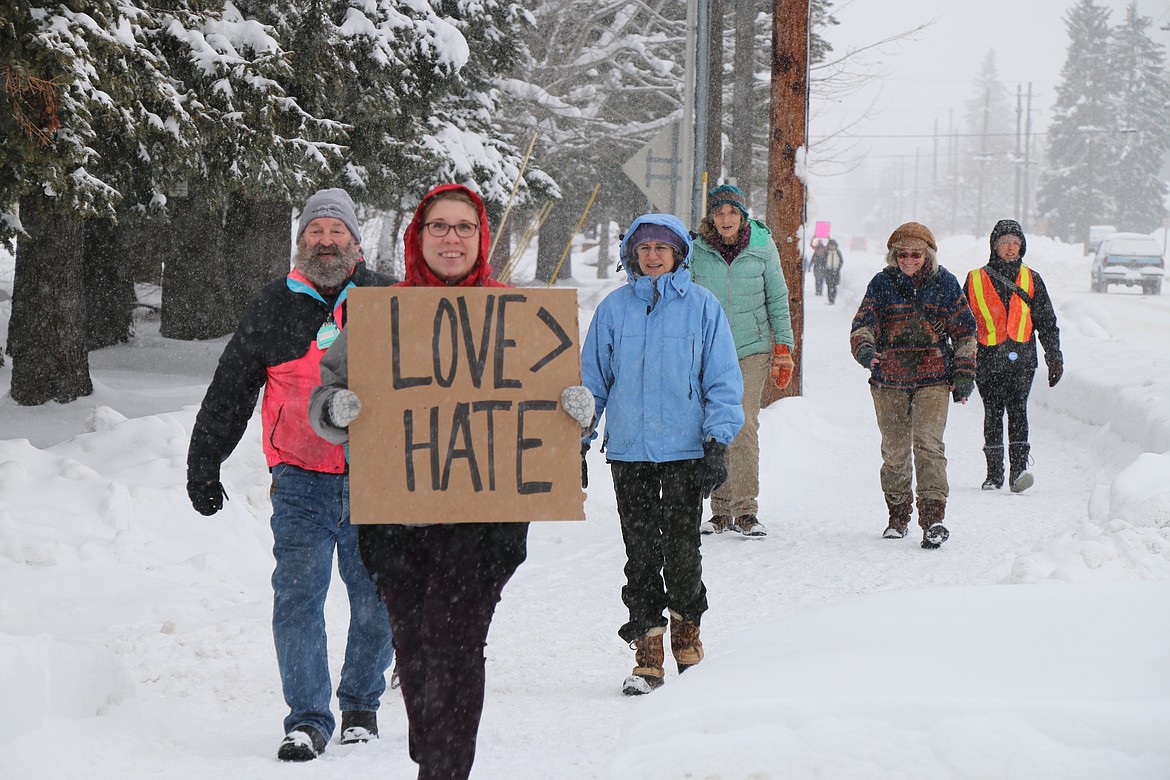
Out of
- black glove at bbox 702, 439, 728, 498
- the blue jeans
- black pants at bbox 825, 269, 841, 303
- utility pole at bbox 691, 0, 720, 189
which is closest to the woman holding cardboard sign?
the blue jeans

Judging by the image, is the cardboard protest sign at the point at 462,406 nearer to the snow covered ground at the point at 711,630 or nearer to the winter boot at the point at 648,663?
the snow covered ground at the point at 711,630

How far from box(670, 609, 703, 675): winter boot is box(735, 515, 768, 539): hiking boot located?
11.2 feet

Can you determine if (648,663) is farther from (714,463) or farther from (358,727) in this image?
(358,727)

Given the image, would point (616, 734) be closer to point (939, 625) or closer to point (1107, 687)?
point (939, 625)

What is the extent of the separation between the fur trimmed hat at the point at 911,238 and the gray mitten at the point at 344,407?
5077 mm

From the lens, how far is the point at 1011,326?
9.84 meters

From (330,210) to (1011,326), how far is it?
6.87 m

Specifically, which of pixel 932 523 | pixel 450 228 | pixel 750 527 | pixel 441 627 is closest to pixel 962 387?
pixel 932 523

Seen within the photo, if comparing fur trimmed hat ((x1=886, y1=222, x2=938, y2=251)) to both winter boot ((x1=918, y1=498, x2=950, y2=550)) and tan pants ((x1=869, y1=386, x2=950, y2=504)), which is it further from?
winter boot ((x1=918, y1=498, x2=950, y2=550))

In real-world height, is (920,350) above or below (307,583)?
above

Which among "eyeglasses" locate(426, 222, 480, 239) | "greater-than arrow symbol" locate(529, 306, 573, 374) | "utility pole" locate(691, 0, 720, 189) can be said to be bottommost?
"greater-than arrow symbol" locate(529, 306, 573, 374)

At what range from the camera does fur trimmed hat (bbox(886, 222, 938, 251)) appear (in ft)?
25.8

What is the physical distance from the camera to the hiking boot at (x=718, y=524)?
28.7 feet

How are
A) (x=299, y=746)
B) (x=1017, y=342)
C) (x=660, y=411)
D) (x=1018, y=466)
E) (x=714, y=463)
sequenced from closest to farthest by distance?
1. (x=299, y=746)
2. (x=714, y=463)
3. (x=660, y=411)
4. (x=1017, y=342)
5. (x=1018, y=466)
